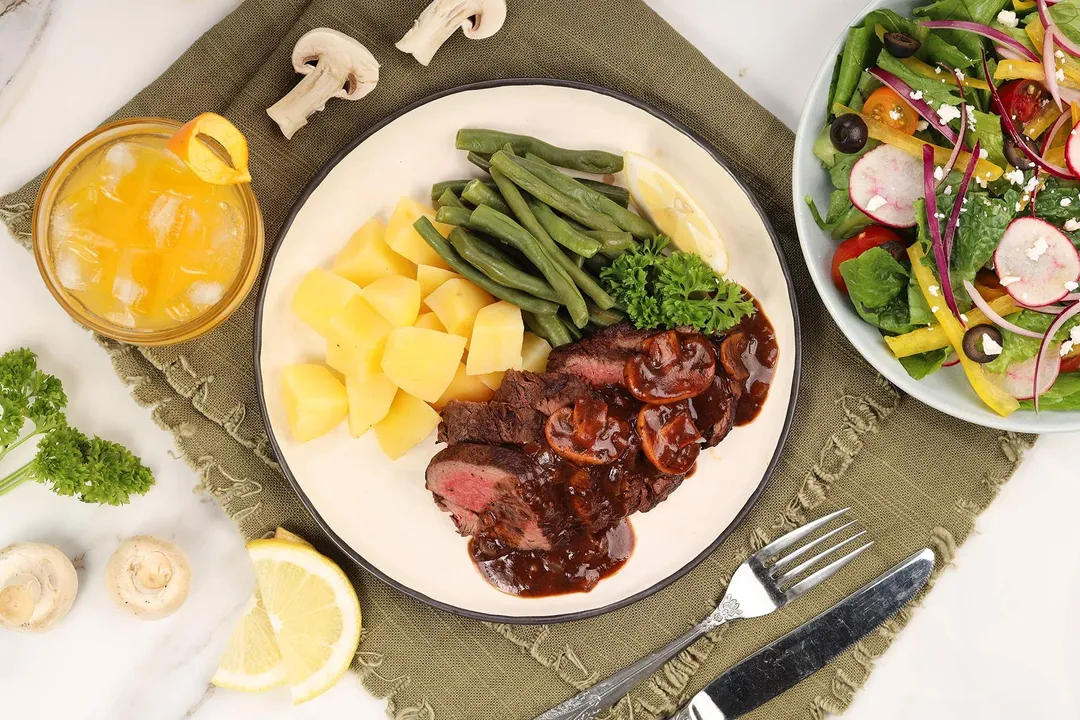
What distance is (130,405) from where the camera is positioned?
132 inches

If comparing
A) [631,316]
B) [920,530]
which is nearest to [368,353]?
[631,316]

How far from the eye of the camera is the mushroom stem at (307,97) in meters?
3.09

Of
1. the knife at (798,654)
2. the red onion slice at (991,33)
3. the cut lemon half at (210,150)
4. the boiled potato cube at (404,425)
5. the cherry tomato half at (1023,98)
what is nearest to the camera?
the cut lemon half at (210,150)

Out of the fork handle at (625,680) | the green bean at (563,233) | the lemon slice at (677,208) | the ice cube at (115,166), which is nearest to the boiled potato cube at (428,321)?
the green bean at (563,233)

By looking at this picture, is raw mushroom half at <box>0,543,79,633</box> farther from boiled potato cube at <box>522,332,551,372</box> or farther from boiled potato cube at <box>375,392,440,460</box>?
boiled potato cube at <box>522,332,551,372</box>

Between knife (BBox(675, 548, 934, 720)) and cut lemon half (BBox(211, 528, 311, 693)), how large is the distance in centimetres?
169

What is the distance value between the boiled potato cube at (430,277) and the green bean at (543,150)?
0.49 m

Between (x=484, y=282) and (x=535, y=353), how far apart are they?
14.1 inches

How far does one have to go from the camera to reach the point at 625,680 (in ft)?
11.2

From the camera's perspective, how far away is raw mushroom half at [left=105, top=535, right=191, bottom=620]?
318cm

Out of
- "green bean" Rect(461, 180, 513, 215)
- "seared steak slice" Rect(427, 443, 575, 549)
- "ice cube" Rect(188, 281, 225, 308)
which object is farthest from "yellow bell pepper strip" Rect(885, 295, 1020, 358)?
"ice cube" Rect(188, 281, 225, 308)

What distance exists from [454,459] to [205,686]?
5.01 feet

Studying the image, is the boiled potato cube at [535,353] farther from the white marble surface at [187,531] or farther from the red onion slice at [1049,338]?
the red onion slice at [1049,338]

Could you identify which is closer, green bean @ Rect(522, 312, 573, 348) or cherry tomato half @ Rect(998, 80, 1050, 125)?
cherry tomato half @ Rect(998, 80, 1050, 125)
